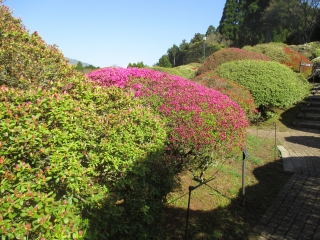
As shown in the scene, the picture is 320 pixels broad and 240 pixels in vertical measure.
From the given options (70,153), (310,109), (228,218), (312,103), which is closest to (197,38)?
(312,103)

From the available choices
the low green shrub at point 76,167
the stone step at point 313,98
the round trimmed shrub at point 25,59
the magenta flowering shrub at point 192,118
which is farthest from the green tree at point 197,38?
the low green shrub at point 76,167

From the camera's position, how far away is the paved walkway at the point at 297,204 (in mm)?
4188

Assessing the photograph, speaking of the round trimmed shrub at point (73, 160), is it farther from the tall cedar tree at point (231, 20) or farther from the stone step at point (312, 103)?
the tall cedar tree at point (231, 20)

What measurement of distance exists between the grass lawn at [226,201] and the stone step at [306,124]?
4.98m

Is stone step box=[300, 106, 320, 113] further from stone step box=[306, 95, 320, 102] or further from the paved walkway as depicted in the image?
the paved walkway

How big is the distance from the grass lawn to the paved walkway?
17cm

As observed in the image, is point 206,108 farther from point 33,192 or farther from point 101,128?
point 33,192

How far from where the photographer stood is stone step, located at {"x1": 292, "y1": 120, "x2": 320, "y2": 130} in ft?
37.6

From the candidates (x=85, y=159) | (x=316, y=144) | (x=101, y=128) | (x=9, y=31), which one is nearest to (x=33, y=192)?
(x=85, y=159)

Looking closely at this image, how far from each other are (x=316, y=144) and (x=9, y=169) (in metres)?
10.00

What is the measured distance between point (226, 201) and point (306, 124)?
8.63 meters

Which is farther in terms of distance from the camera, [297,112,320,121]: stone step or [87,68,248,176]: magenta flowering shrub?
[297,112,320,121]: stone step

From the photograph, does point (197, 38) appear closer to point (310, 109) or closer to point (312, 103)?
point (312, 103)

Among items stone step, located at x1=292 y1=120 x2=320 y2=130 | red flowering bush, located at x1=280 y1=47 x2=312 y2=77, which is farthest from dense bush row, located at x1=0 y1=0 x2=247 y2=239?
red flowering bush, located at x1=280 y1=47 x2=312 y2=77
